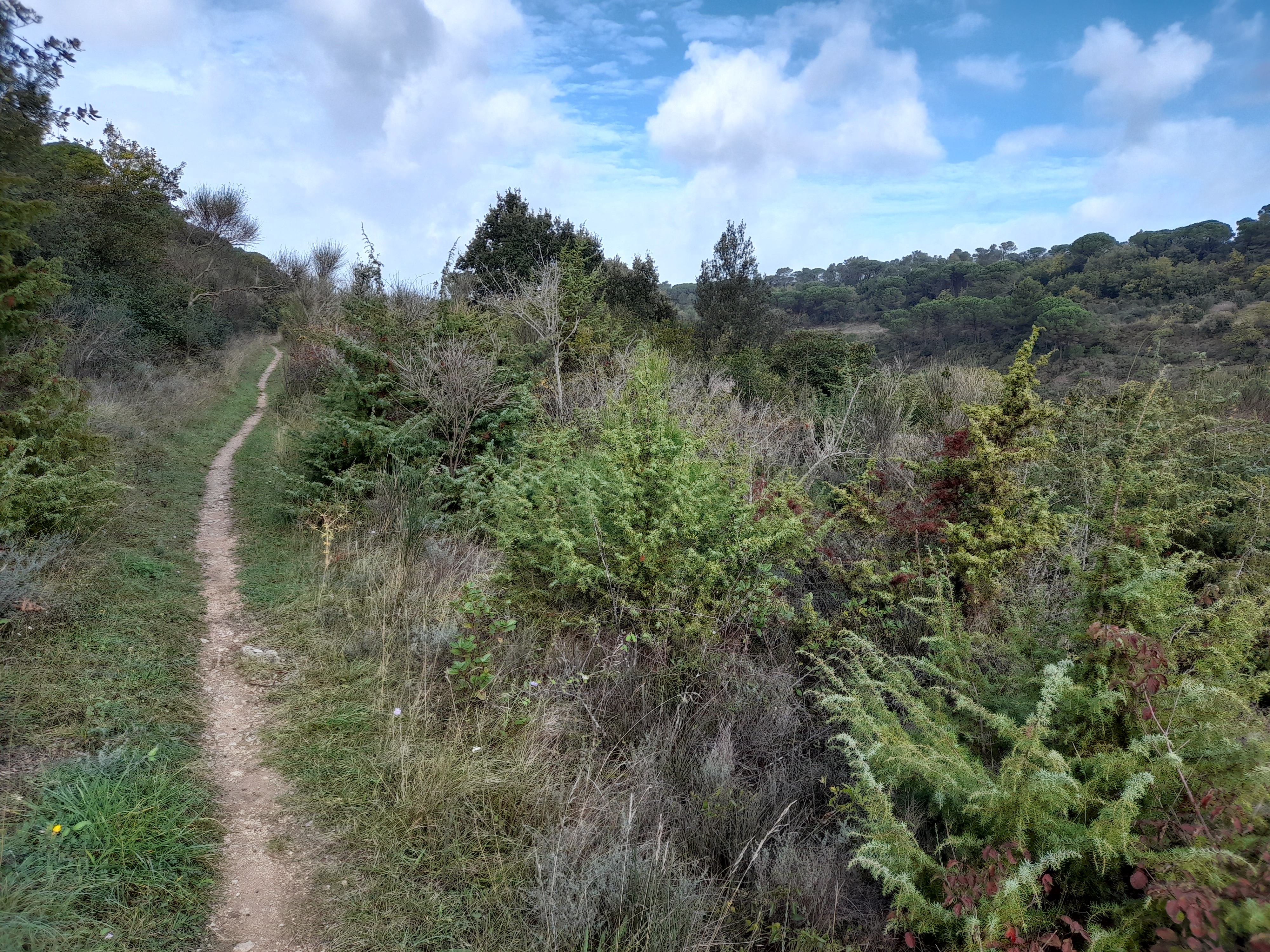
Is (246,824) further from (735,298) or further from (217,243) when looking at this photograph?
(217,243)

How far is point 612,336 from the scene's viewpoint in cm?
1505

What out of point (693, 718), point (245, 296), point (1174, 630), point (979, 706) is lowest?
point (693, 718)

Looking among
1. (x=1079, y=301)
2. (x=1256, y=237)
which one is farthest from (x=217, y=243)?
(x=1256, y=237)

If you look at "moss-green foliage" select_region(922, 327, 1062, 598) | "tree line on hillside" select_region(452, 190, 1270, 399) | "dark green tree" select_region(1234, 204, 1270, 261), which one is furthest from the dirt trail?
"dark green tree" select_region(1234, 204, 1270, 261)

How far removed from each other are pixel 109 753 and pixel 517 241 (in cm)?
2373

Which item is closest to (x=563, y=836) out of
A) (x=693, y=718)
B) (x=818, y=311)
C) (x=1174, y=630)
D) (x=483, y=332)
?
(x=693, y=718)

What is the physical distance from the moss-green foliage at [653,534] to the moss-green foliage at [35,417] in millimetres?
3651

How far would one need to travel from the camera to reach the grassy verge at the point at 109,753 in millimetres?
2453

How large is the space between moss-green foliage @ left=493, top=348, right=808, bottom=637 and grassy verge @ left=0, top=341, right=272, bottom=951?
7.61 ft

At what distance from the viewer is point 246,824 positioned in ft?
10.3

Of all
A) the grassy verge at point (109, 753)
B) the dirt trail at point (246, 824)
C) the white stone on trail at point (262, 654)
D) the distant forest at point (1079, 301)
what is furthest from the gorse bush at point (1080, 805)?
the distant forest at point (1079, 301)

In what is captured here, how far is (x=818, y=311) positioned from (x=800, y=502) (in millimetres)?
44884

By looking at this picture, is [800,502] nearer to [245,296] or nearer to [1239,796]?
[1239,796]

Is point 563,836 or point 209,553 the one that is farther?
point 209,553
